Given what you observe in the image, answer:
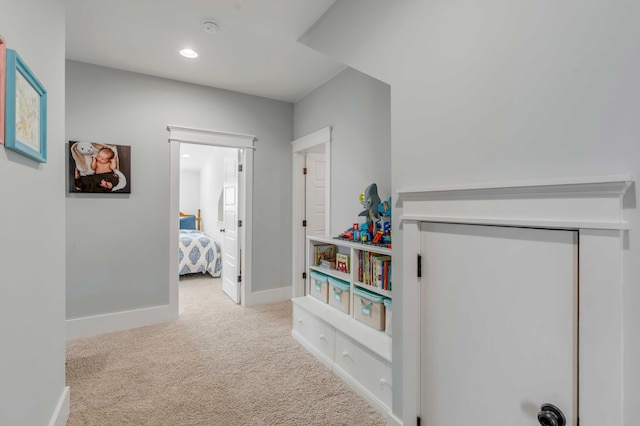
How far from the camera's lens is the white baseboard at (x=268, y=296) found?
386cm

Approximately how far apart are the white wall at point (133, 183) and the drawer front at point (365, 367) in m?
2.19

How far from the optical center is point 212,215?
23.9ft

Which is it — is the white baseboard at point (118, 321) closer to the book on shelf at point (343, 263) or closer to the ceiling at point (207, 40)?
the book on shelf at point (343, 263)

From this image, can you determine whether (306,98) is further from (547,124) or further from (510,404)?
(510,404)

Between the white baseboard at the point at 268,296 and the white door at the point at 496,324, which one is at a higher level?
the white door at the point at 496,324

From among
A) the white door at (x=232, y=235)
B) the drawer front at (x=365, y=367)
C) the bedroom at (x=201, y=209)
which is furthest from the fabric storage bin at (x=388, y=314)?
the bedroom at (x=201, y=209)

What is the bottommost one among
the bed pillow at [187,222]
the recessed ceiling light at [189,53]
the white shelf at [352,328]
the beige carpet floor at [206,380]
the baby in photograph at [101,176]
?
the beige carpet floor at [206,380]

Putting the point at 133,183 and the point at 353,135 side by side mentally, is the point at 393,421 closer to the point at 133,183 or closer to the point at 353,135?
the point at 353,135

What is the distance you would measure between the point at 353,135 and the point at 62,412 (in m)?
2.91

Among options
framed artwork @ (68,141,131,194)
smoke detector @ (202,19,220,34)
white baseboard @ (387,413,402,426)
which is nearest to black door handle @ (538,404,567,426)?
white baseboard @ (387,413,402,426)

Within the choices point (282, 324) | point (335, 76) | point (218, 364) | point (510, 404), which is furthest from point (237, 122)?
point (510, 404)

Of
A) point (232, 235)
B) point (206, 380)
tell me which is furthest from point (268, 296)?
point (206, 380)

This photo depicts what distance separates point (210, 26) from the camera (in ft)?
Answer: 7.74

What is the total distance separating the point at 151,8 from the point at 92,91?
53.9 inches
